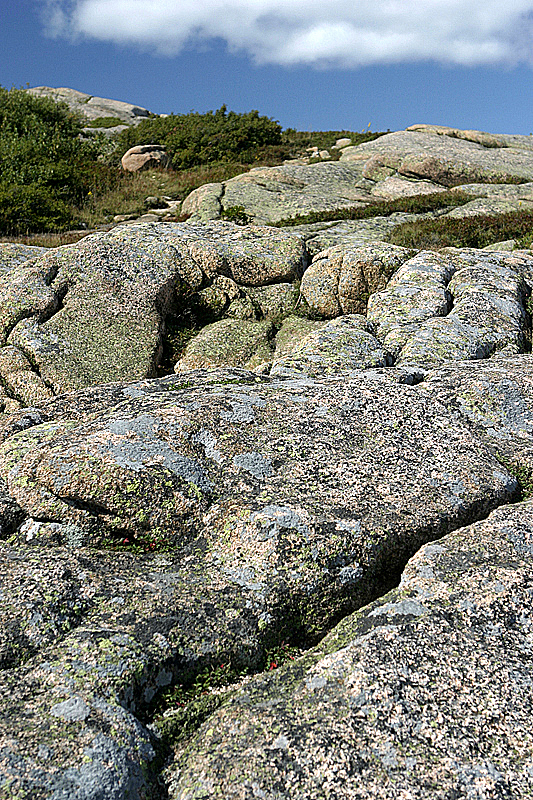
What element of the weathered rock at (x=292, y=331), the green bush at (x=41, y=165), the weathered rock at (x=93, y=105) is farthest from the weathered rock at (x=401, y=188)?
the weathered rock at (x=93, y=105)

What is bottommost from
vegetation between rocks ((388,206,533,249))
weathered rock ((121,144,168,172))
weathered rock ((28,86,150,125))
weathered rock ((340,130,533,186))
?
vegetation between rocks ((388,206,533,249))

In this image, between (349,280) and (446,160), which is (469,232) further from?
(446,160)

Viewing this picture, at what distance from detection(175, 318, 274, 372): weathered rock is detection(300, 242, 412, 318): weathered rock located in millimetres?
1598

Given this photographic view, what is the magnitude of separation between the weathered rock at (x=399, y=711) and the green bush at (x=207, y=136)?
4314 centimetres

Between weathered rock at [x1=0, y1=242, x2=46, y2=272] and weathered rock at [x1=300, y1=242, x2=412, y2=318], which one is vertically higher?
weathered rock at [x1=0, y1=242, x2=46, y2=272]

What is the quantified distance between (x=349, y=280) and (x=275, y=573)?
10.2 m

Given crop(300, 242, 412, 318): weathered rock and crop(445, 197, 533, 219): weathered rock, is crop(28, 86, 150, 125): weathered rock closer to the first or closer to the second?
crop(445, 197, 533, 219): weathered rock

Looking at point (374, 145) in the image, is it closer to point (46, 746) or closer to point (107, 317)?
point (107, 317)

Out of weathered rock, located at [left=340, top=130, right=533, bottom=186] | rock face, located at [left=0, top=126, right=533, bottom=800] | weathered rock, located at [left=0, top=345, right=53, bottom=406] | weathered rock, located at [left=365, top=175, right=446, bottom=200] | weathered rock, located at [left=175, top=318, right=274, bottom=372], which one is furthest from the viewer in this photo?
weathered rock, located at [left=340, top=130, right=533, bottom=186]

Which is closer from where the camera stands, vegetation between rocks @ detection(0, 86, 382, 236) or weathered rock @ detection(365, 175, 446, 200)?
vegetation between rocks @ detection(0, 86, 382, 236)

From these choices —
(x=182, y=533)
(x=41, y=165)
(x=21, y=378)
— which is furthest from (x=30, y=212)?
(x=182, y=533)

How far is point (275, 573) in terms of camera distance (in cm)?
624

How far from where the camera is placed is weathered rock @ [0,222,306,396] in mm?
12148

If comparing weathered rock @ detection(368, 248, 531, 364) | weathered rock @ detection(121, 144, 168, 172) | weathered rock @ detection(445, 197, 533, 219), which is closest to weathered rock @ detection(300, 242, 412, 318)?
weathered rock @ detection(368, 248, 531, 364)
